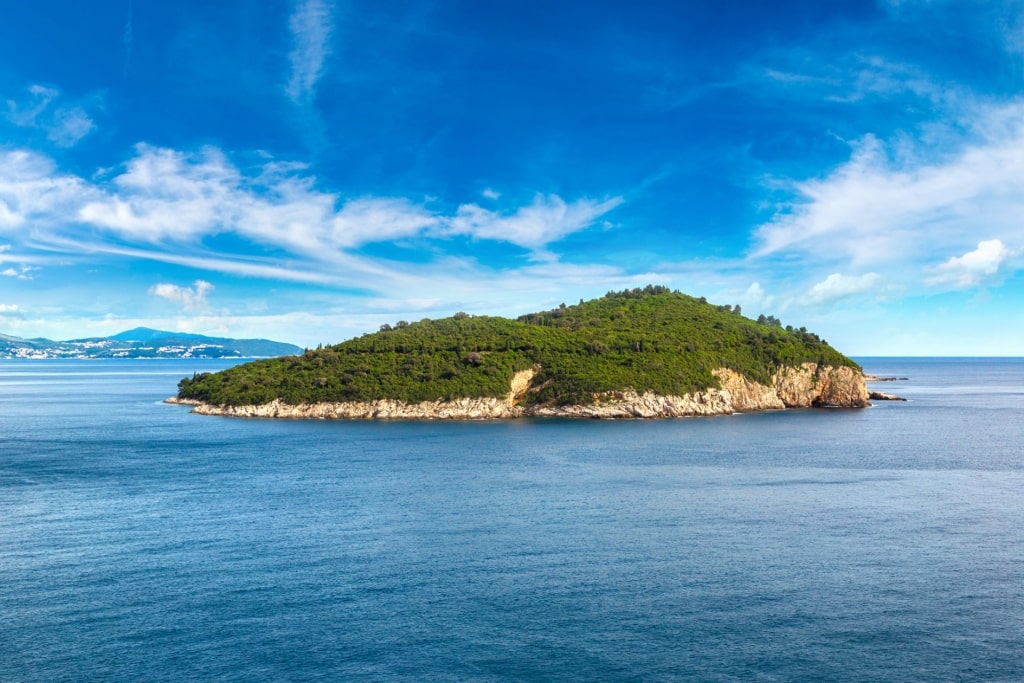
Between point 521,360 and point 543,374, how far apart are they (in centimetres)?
453

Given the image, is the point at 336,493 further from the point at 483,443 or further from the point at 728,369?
the point at 728,369

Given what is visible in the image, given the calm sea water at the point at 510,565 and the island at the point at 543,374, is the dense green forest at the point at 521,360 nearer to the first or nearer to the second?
the island at the point at 543,374

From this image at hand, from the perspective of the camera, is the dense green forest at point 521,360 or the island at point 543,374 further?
the dense green forest at point 521,360

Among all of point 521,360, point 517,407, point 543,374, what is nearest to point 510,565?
point 517,407

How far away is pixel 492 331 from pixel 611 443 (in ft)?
178

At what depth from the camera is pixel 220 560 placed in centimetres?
3766

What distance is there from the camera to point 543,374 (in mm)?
115500

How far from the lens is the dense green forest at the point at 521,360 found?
112625 mm

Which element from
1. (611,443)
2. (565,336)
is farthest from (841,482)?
(565,336)

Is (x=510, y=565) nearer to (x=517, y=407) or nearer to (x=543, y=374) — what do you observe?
(x=517, y=407)

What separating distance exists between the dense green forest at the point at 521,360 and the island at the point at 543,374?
0.21 meters

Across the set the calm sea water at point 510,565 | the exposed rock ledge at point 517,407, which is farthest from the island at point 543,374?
the calm sea water at point 510,565

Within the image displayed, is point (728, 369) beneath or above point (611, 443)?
above

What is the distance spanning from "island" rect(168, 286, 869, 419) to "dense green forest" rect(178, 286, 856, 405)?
21 cm
